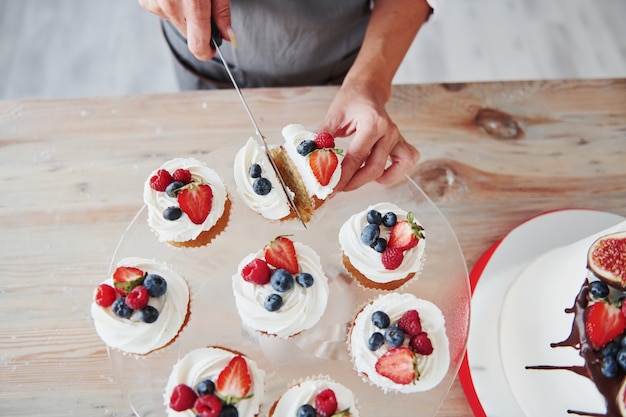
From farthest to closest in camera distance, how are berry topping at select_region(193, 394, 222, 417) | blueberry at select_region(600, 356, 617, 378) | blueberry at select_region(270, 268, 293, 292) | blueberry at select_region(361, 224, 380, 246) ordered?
blueberry at select_region(361, 224, 380, 246), blueberry at select_region(270, 268, 293, 292), berry topping at select_region(193, 394, 222, 417), blueberry at select_region(600, 356, 617, 378)

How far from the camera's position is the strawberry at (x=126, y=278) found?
65.1 inches

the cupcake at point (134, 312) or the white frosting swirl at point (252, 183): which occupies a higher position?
the white frosting swirl at point (252, 183)

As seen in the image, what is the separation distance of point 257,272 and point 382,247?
1.40 feet

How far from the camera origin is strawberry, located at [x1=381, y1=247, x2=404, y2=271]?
70.4 inches

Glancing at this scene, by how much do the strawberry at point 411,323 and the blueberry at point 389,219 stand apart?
12.2 inches

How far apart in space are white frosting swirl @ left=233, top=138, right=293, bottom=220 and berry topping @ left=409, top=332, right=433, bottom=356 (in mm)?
627

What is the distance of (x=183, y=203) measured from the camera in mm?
1837

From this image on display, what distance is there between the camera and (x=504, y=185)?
2164mm

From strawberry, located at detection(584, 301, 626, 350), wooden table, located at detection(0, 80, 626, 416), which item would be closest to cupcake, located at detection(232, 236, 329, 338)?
wooden table, located at detection(0, 80, 626, 416)

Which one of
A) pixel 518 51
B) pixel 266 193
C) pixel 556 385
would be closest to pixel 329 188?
pixel 266 193

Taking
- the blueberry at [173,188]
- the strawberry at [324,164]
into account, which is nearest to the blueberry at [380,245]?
the strawberry at [324,164]

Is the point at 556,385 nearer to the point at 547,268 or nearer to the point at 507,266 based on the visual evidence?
the point at 547,268

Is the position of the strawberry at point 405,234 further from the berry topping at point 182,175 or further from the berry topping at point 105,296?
the berry topping at point 105,296

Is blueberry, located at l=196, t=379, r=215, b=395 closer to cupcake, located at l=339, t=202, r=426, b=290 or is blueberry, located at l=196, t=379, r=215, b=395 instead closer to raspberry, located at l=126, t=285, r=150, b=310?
raspberry, located at l=126, t=285, r=150, b=310
